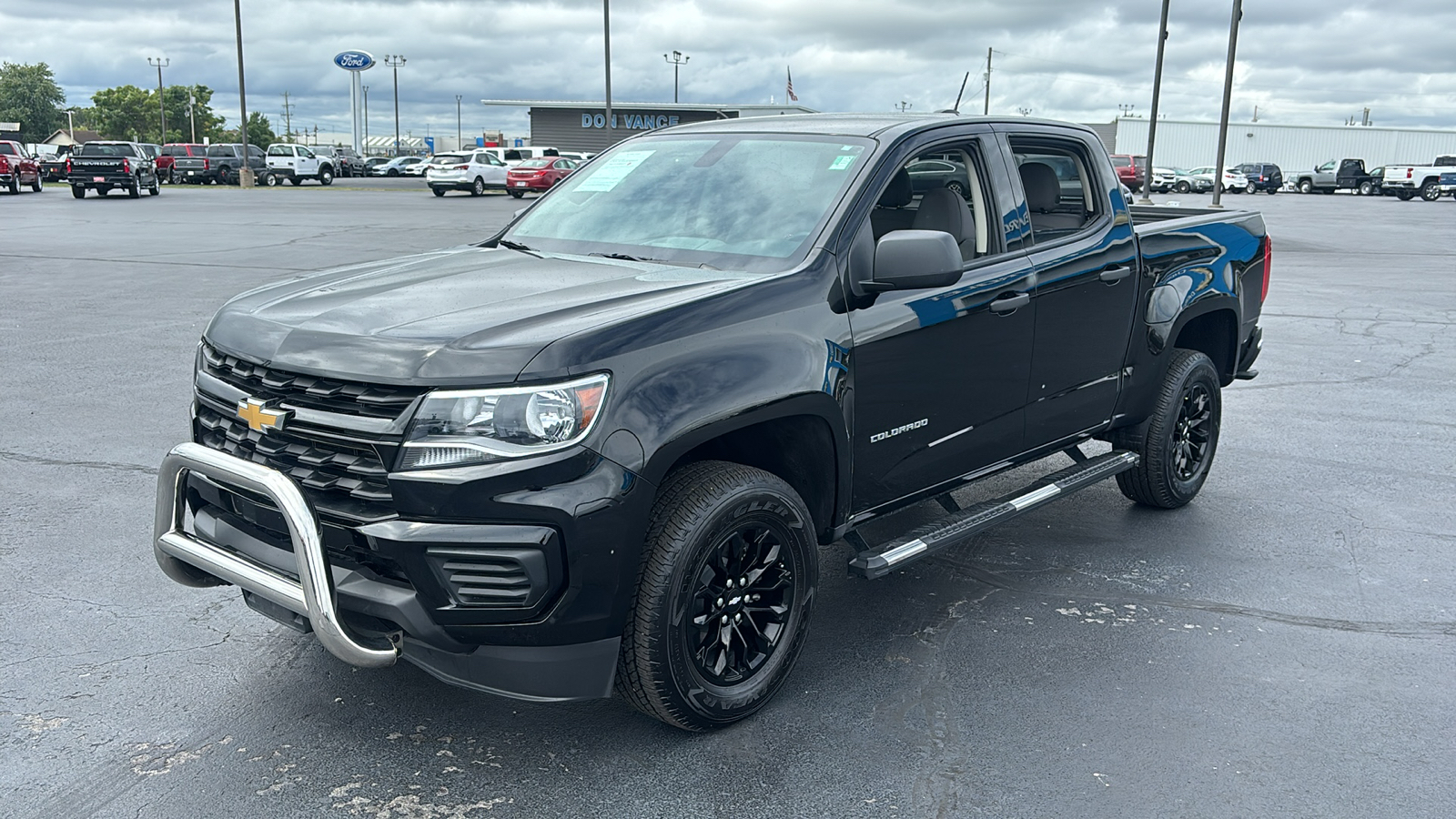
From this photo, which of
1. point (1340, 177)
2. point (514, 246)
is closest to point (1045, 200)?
point (514, 246)

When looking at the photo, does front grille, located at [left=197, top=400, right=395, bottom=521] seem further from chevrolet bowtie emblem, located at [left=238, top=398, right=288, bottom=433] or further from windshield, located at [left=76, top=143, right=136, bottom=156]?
windshield, located at [left=76, top=143, right=136, bottom=156]

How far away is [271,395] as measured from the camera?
335 centimetres

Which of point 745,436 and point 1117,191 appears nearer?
point 745,436

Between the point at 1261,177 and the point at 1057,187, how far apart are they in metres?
62.2

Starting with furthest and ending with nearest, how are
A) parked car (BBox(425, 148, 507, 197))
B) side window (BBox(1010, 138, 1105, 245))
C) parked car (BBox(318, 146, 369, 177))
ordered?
parked car (BBox(318, 146, 369, 177)) → parked car (BBox(425, 148, 507, 197)) → side window (BBox(1010, 138, 1105, 245))

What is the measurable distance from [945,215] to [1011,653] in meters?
1.65

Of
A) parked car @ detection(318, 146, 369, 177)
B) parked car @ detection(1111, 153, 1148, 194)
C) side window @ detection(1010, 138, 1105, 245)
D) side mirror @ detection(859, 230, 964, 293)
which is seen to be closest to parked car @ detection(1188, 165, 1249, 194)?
parked car @ detection(1111, 153, 1148, 194)

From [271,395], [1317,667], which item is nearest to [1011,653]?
[1317,667]

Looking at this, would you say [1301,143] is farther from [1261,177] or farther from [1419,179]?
[1419,179]

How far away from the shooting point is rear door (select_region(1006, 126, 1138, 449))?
4809mm

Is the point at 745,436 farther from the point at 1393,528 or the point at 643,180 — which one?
the point at 1393,528

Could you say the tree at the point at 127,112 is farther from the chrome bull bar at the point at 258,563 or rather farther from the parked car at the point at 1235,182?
the chrome bull bar at the point at 258,563

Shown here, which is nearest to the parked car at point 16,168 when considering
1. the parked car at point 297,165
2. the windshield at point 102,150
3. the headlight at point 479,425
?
the windshield at point 102,150

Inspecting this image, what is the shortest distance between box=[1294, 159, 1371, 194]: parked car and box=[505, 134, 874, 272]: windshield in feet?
Result: 217
